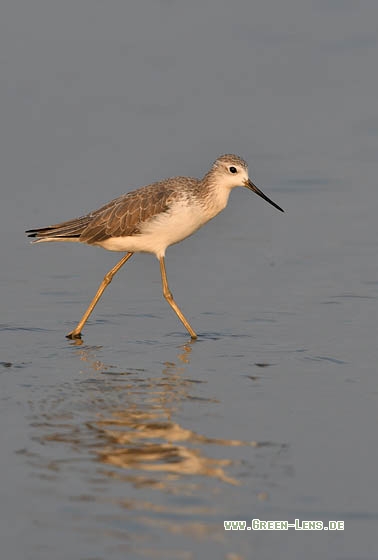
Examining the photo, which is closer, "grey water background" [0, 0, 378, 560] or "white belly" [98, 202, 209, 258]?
"grey water background" [0, 0, 378, 560]

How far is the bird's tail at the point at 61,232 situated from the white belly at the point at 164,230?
1.02 ft

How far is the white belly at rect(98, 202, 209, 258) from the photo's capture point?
12297mm

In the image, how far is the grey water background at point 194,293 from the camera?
284 inches

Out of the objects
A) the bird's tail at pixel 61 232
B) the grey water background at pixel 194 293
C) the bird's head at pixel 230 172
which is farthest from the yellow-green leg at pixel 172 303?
the bird's head at pixel 230 172

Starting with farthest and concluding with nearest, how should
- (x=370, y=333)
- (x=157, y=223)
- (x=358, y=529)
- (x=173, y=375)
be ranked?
(x=157, y=223), (x=370, y=333), (x=173, y=375), (x=358, y=529)

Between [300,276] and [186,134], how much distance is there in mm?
4843

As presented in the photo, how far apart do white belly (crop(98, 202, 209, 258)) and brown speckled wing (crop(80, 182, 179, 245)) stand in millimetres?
63

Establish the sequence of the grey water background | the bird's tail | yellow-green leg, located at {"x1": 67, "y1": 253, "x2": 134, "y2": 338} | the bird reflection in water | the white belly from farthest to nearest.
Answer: the bird's tail
the white belly
yellow-green leg, located at {"x1": 67, "y1": 253, "x2": 134, "y2": 338}
the bird reflection in water
the grey water background

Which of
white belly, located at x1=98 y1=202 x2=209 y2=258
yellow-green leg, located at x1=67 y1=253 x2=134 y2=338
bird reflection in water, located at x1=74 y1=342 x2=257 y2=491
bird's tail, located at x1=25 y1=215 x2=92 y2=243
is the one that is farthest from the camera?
bird's tail, located at x1=25 y1=215 x2=92 y2=243

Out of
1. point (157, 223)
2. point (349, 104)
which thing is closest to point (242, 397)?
point (157, 223)

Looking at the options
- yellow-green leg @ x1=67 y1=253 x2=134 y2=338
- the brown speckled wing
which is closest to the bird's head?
the brown speckled wing

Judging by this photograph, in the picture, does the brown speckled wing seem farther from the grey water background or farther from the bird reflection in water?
the bird reflection in water

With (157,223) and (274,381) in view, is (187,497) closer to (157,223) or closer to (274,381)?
(274,381)

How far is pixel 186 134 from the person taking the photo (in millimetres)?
17203
